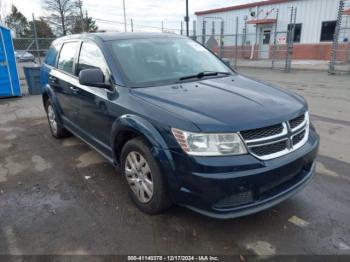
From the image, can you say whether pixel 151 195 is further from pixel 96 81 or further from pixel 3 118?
pixel 3 118

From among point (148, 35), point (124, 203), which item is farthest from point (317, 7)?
point (124, 203)

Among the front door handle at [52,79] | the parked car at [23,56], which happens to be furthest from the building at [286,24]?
the front door handle at [52,79]

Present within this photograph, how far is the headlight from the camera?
2.38m

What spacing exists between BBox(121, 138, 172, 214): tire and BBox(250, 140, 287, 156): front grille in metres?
0.85

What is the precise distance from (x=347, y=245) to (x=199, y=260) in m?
1.30

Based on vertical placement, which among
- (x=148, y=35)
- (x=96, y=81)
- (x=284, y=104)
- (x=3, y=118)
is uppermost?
(x=148, y=35)

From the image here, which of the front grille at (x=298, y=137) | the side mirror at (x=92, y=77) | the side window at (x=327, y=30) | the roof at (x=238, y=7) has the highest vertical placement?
the roof at (x=238, y=7)

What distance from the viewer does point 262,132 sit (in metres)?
2.49

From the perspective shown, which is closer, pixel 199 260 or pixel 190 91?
pixel 199 260

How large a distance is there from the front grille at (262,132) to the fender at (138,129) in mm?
676

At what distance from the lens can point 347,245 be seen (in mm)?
2590

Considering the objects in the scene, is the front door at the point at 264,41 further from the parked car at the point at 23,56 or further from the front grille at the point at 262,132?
the front grille at the point at 262,132

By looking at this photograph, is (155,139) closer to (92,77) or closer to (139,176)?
(139,176)

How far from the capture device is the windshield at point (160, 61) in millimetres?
3301
